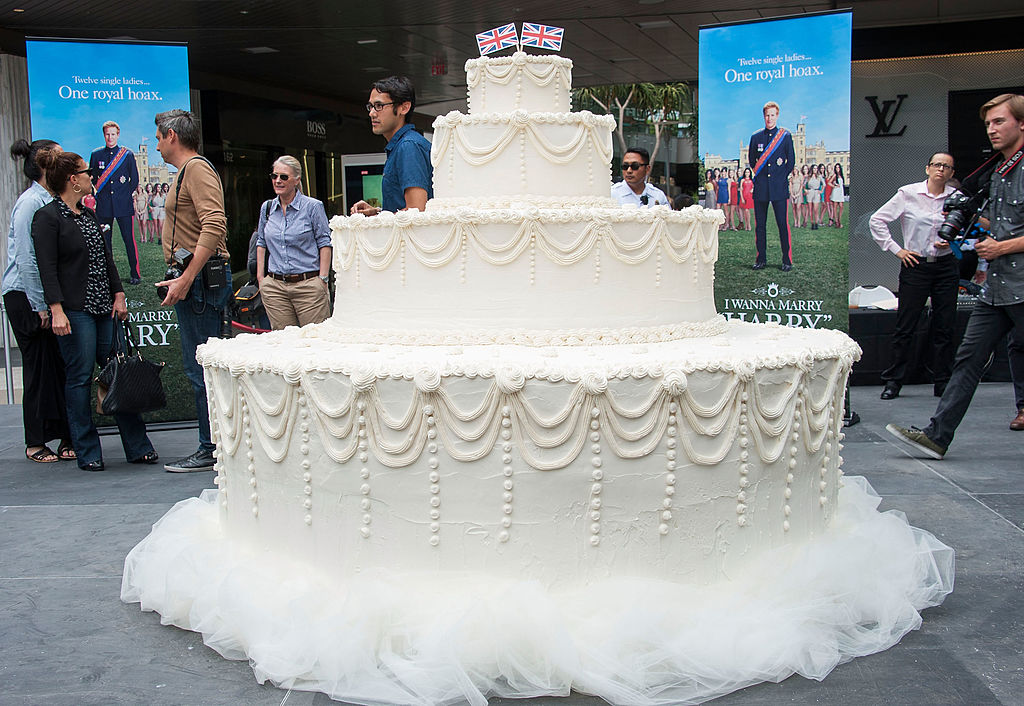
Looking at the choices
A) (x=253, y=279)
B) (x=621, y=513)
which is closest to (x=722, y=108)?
(x=253, y=279)

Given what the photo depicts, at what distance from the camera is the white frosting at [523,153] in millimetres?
3623

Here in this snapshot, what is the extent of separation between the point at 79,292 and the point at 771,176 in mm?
5079

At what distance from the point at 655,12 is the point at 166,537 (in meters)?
8.31

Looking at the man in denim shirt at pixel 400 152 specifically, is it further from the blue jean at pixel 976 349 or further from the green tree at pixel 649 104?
the green tree at pixel 649 104

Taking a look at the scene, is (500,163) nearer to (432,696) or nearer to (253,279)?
(432,696)

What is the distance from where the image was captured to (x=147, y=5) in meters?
9.27

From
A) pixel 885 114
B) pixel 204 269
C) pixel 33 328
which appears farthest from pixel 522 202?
pixel 885 114

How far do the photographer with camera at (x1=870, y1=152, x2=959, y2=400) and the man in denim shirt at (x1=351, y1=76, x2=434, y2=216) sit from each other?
16.6 feet

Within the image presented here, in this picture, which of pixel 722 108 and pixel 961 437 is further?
pixel 722 108

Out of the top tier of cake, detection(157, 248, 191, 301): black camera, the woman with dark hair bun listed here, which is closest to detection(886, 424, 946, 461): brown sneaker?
the top tier of cake

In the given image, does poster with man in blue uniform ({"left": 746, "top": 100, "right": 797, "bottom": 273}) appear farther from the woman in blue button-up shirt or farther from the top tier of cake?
the woman in blue button-up shirt

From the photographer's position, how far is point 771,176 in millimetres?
6684

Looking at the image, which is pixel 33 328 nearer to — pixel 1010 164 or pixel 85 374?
pixel 85 374

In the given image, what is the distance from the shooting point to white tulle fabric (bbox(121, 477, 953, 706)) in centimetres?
257
